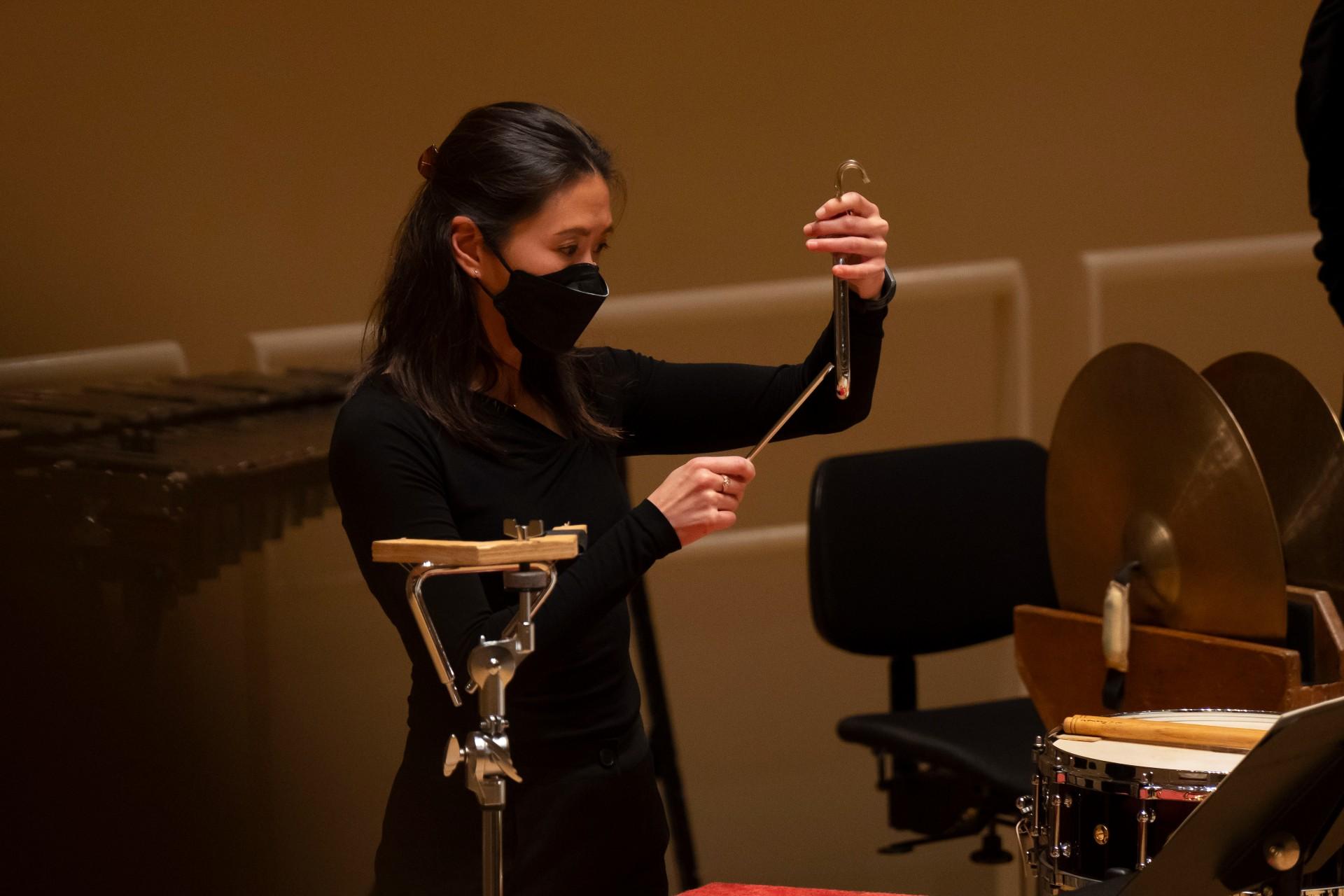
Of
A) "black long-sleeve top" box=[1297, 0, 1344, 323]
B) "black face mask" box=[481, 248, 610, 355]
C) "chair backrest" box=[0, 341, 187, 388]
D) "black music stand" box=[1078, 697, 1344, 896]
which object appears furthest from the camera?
"chair backrest" box=[0, 341, 187, 388]

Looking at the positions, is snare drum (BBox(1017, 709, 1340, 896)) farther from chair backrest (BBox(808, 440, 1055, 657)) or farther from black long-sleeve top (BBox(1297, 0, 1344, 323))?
chair backrest (BBox(808, 440, 1055, 657))

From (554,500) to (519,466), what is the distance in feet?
0.16

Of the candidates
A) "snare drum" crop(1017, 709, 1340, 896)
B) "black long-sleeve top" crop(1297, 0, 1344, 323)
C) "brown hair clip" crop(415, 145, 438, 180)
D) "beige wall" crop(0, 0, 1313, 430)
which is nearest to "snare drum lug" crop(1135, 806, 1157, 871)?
"snare drum" crop(1017, 709, 1340, 896)

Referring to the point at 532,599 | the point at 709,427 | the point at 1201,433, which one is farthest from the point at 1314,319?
the point at 532,599

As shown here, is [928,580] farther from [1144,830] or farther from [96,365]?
[96,365]

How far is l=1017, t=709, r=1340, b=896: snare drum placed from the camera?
145 centimetres

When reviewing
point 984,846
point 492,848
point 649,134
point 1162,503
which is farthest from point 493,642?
point 649,134

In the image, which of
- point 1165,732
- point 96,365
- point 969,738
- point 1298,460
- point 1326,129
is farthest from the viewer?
point 96,365

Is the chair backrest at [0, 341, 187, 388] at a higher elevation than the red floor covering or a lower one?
higher

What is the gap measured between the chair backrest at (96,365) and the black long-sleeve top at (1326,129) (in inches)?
77.1

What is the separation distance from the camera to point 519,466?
158 cm

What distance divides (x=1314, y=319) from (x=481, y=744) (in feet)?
10.5

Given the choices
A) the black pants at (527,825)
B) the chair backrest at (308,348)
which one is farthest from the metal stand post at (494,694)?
the chair backrest at (308,348)

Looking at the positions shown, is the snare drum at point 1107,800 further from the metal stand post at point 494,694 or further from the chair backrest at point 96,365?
the chair backrest at point 96,365
